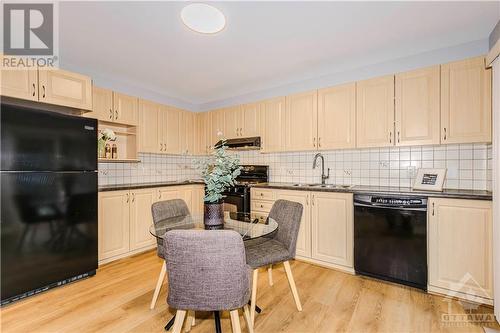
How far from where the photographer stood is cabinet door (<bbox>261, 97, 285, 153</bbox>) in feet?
12.0

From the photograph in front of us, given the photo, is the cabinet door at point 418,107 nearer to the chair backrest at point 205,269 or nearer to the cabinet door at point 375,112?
the cabinet door at point 375,112

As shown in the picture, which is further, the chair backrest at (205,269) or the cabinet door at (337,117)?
the cabinet door at (337,117)

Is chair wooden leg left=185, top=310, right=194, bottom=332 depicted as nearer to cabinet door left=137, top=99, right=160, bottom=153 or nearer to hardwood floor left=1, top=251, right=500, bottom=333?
hardwood floor left=1, top=251, right=500, bottom=333

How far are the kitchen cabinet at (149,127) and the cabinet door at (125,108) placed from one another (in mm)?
97

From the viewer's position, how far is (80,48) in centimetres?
262

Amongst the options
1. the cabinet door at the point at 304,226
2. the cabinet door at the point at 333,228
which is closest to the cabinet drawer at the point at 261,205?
the cabinet door at the point at 304,226

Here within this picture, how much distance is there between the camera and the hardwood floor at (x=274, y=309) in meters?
1.84

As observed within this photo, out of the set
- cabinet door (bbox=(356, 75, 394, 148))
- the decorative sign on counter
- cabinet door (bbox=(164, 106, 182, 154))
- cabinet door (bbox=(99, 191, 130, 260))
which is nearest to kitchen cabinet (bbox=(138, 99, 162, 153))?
cabinet door (bbox=(164, 106, 182, 154))

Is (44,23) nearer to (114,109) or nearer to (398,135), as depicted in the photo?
(114,109)

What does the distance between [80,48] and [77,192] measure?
1.53m

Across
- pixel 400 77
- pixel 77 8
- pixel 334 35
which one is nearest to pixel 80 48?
pixel 77 8

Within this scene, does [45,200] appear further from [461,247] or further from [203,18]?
[461,247]

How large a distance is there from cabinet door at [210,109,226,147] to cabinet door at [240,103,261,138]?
43 cm

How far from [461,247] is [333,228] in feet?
3.71
